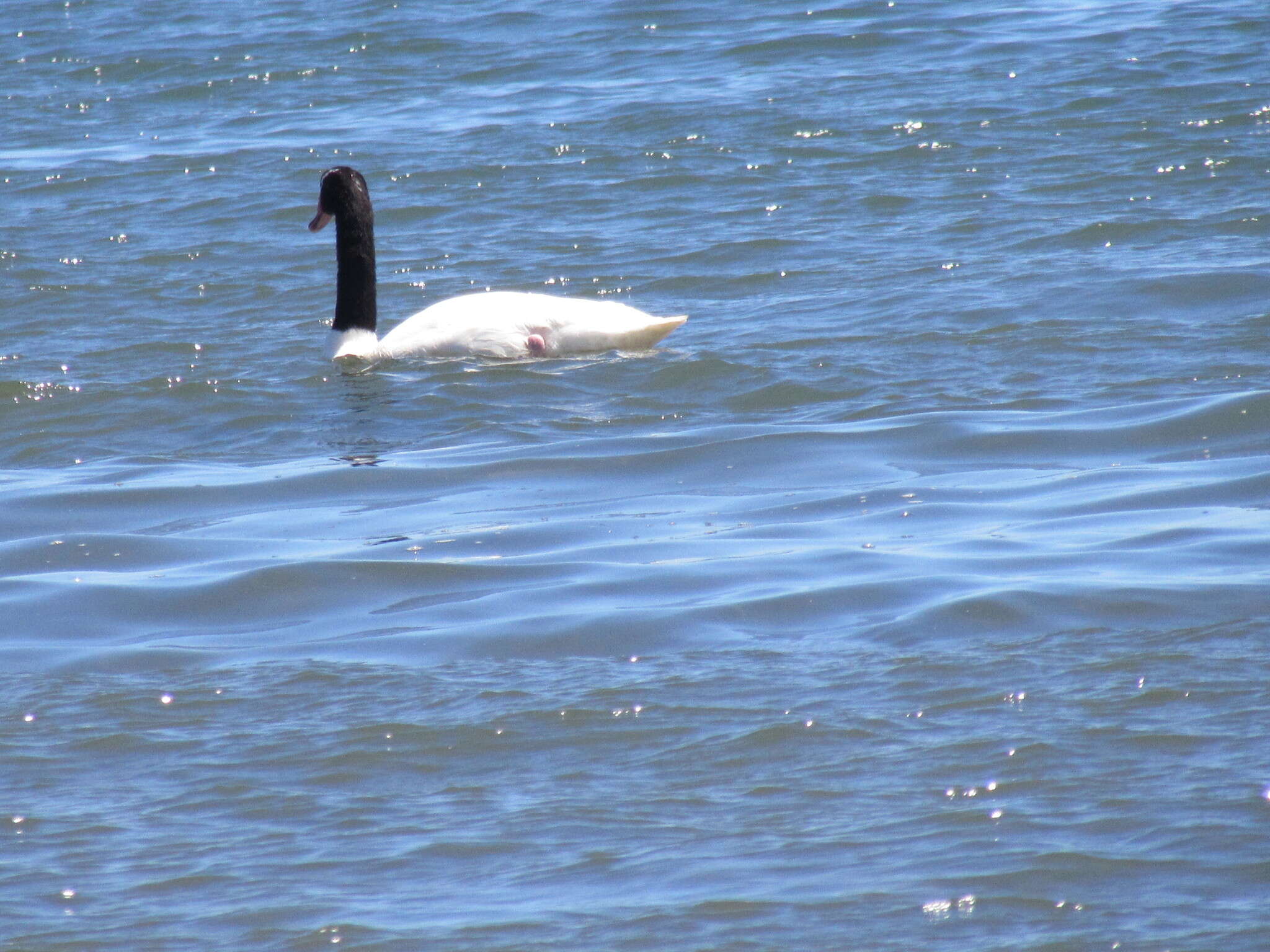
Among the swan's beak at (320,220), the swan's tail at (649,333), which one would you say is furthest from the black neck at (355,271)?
the swan's tail at (649,333)

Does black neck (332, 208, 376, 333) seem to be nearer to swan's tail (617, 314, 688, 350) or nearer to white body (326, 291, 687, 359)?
white body (326, 291, 687, 359)

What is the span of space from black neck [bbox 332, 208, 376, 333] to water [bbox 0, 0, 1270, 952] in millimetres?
324

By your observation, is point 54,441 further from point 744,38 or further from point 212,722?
point 744,38

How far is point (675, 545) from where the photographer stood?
5656 mm

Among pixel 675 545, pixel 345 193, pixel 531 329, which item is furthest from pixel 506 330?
pixel 675 545

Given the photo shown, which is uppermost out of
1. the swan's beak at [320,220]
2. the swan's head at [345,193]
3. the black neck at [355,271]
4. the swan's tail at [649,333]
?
the swan's head at [345,193]

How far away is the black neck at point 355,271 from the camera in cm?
962

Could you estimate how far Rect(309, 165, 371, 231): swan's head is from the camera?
10.1 metres

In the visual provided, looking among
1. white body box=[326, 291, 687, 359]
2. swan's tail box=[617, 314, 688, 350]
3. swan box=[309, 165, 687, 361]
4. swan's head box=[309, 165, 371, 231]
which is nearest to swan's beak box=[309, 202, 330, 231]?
swan's head box=[309, 165, 371, 231]

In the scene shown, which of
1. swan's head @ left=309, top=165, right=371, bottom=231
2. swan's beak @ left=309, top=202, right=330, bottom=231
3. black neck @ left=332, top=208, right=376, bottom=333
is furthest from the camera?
swan's beak @ left=309, top=202, right=330, bottom=231

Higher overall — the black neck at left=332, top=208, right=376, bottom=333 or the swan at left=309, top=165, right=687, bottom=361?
the black neck at left=332, top=208, right=376, bottom=333

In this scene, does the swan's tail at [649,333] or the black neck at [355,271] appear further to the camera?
the black neck at [355,271]

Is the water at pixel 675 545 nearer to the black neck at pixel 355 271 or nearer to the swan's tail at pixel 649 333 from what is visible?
the swan's tail at pixel 649 333

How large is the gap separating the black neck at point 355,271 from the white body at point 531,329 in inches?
18.2
